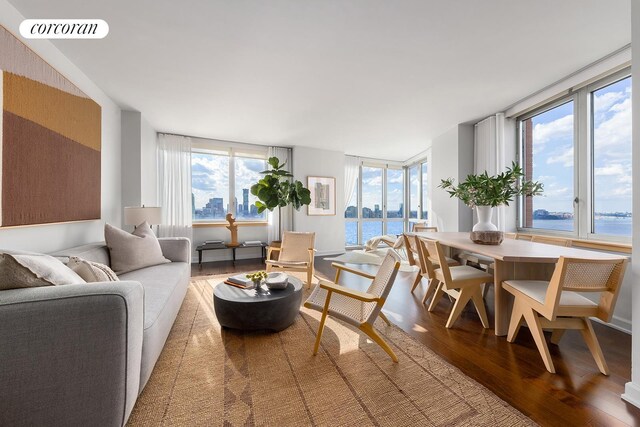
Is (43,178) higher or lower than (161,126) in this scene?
lower

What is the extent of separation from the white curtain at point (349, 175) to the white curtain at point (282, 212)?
158cm

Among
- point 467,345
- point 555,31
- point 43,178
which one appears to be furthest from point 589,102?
point 43,178

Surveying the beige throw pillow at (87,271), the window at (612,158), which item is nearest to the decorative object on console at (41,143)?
the beige throw pillow at (87,271)

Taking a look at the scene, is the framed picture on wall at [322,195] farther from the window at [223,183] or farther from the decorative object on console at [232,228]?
the decorative object on console at [232,228]

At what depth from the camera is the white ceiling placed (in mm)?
1865

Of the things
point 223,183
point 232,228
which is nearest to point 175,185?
point 223,183

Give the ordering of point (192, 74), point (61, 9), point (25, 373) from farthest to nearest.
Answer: point (192, 74), point (61, 9), point (25, 373)

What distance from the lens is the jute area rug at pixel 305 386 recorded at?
129 cm

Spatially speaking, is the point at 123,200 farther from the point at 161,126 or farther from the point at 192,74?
the point at 192,74

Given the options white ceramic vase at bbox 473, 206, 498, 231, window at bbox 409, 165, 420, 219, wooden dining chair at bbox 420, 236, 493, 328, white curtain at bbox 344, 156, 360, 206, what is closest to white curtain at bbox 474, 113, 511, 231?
white ceramic vase at bbox 473, 206, 498, 231

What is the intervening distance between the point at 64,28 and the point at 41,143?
3.15 ft

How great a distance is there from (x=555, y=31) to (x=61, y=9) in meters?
3.93

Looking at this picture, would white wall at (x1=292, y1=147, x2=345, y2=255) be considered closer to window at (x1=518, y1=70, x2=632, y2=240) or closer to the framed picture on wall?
the framed picture on wall

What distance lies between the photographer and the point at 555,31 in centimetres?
209
